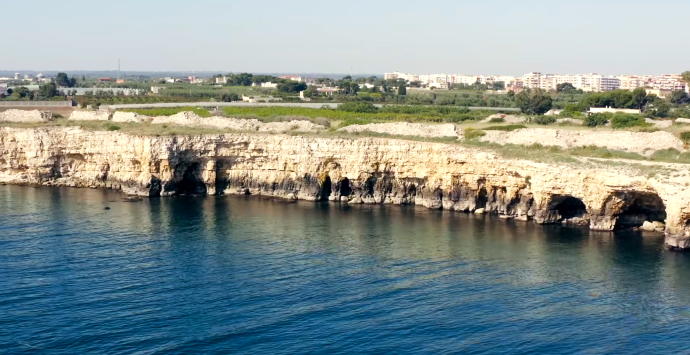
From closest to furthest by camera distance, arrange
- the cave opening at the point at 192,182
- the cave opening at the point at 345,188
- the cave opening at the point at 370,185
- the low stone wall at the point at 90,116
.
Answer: the cave opening at the point at 370,185, the cave opening at the point at 345,188, the cave opening at the point at 192,182, the low stone wall at the point at 90,116

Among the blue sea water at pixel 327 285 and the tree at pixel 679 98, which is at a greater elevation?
the tree at pixel 679 98

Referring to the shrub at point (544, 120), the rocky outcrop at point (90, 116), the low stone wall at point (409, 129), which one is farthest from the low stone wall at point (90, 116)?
the shrub at point (544, 120)

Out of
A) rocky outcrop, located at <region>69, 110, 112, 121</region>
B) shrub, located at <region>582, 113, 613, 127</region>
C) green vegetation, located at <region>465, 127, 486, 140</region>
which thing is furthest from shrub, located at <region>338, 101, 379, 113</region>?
rocky outcrop, located at <region>69, 110, 112, 121</region>

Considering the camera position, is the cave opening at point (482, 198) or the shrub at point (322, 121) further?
the shrub at point (322, 121)

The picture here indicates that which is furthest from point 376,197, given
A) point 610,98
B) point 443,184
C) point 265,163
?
point 610,98

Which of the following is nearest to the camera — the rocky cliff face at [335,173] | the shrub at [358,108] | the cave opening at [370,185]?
the rocky cliff face at [335,173]

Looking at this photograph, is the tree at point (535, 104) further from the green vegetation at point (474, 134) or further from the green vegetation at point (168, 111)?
the green vegetation at point (168, 111)

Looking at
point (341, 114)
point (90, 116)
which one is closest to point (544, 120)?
point (341, 114)
